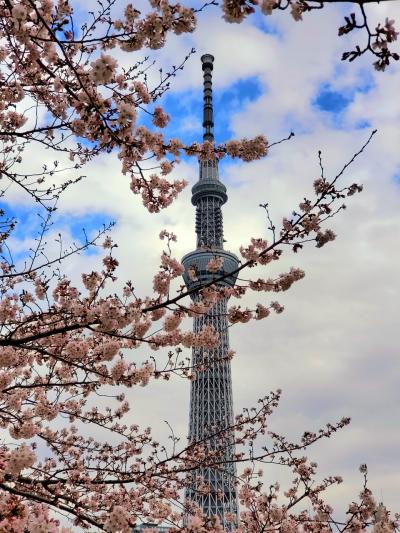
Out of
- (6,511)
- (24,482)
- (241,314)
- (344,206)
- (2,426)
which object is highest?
(344,206)

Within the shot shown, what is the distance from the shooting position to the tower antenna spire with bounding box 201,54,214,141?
63094 millimetres

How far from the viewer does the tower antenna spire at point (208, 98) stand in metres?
63.1

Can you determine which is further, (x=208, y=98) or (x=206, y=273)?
(x=208, y=98)

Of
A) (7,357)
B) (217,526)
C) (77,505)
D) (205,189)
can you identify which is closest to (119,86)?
(7,357)

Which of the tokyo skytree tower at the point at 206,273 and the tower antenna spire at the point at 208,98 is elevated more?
the tower antenna spire at the point at 208,98

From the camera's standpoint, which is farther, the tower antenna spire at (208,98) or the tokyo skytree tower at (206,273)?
the tower antenna spire at (208,98)

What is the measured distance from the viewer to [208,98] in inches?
2594

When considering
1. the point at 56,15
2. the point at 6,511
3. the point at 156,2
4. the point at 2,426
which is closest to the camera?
the point at 6,511

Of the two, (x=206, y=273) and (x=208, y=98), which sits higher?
(x=208, y=98)

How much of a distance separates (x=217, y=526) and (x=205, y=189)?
190 feet

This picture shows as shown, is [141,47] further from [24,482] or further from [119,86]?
[24,482]

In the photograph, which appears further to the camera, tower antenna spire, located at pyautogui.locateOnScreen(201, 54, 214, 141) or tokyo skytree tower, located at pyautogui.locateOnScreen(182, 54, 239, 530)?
tower antenna spire, located at pyautogui.locateOnScreen(201, 54, 214, 141)

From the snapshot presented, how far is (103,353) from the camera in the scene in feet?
17.4

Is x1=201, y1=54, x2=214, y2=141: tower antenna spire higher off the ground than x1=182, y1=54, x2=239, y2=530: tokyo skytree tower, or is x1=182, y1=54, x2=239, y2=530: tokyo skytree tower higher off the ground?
x1=201, y1=54, x2=214, y2=141: tower antenna spire
